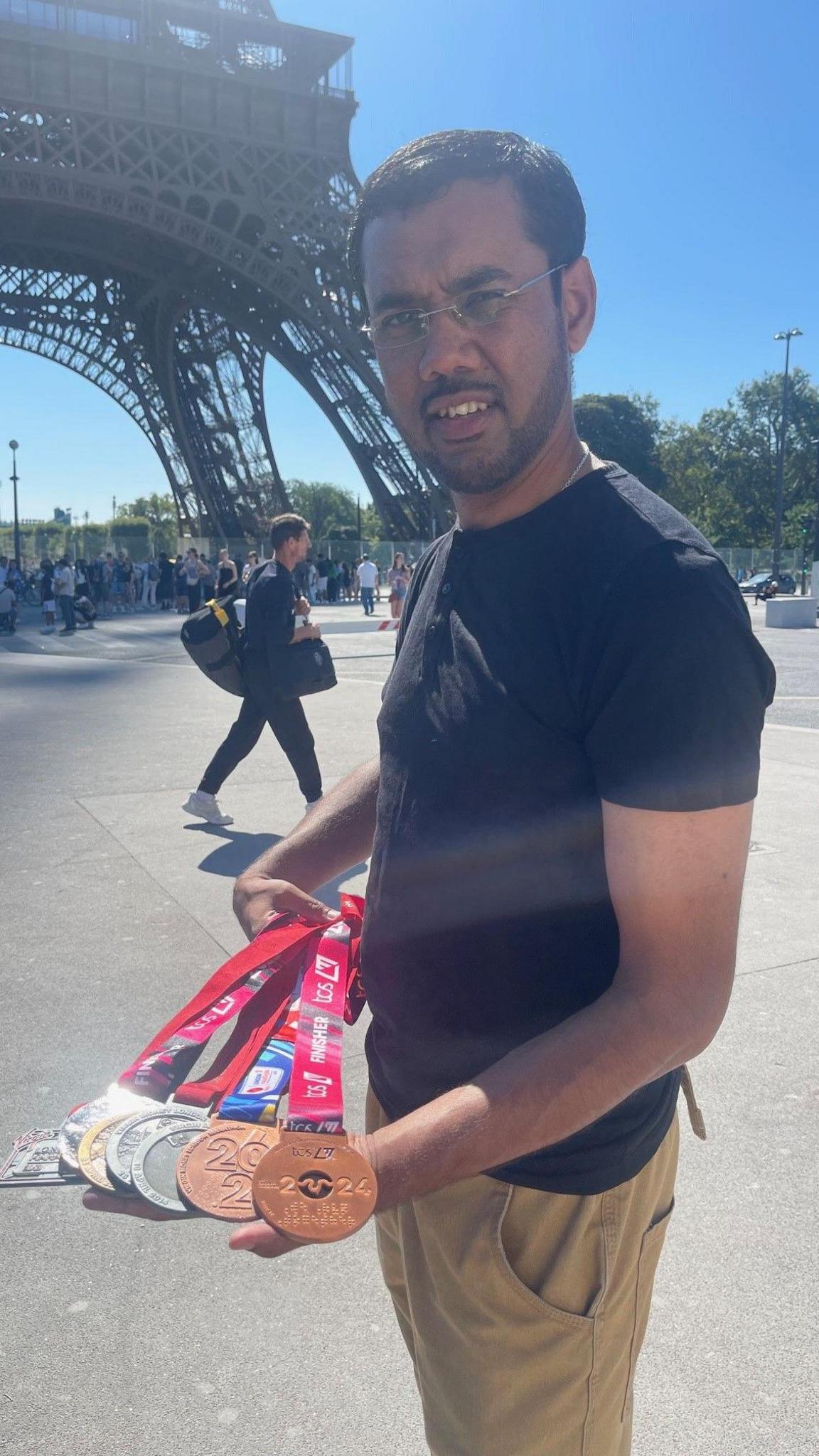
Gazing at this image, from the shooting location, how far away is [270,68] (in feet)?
107

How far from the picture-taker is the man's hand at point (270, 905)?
1.64m

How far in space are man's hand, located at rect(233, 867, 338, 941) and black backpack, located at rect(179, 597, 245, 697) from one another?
196 inches

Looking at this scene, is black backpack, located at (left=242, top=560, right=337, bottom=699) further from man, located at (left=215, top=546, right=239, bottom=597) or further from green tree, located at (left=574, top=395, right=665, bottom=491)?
green tree, located at (left=574, top=395, right=665, bottom=491)

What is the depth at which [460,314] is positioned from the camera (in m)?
1.34

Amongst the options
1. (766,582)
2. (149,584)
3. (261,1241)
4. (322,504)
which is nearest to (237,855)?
(261,1241)

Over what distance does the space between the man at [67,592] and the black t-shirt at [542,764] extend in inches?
863

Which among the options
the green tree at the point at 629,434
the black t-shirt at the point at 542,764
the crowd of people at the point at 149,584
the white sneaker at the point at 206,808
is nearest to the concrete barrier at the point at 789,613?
the crowd of people at the point at 149,584

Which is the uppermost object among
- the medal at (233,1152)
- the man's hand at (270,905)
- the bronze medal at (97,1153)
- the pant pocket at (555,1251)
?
the man's hand at (270,905)

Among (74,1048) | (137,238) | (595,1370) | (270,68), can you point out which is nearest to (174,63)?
(270,68)

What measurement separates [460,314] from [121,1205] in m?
1.05

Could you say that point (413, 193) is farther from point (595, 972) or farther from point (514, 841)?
point (595, 972)

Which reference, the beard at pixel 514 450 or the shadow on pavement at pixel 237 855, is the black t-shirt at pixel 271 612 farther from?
the beard at pixel 514 450

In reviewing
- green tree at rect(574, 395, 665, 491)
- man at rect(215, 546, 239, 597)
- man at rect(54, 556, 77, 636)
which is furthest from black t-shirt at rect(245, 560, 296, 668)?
green tree at rect(574, 395, 665, 491)

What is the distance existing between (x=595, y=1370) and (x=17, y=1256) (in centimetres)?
184
